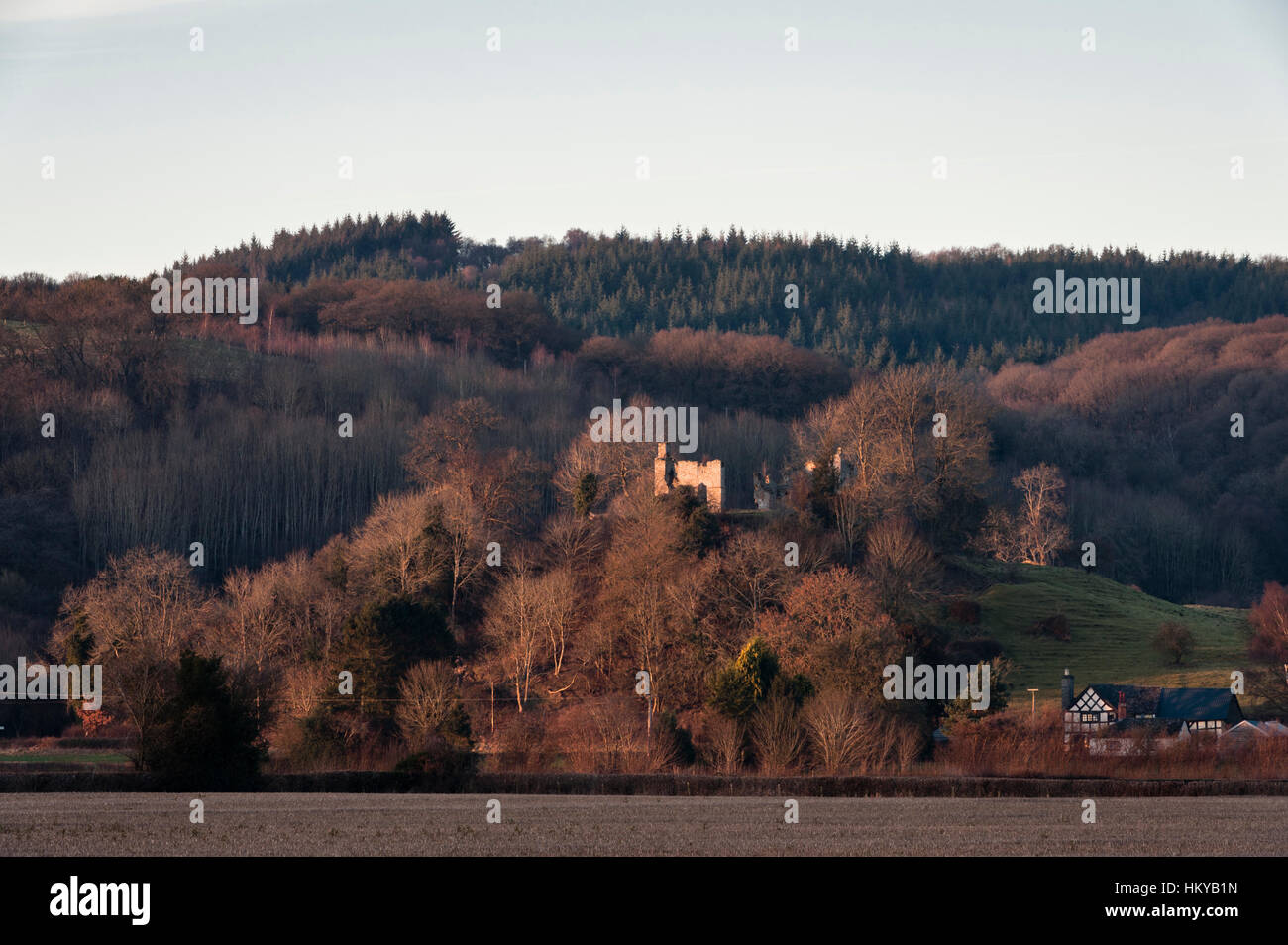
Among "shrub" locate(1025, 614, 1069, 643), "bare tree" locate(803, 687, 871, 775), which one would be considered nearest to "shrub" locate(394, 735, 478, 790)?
"bare tree" locate(803, 687, 871, 775)

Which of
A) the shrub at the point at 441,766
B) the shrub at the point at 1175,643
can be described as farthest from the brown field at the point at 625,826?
the shrub at the point at 1175,643

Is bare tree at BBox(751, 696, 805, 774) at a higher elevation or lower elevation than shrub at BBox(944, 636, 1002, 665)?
lower

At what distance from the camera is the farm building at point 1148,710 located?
198 ft

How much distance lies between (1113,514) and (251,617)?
77779 mm

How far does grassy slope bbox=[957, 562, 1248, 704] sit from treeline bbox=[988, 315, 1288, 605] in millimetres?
23161

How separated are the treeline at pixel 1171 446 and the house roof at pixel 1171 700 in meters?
40.1

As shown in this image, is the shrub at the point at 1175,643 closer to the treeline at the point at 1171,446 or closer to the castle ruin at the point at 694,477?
the castle ruin at the point at 694,477

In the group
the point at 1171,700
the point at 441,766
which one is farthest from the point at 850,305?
the point at 441,766

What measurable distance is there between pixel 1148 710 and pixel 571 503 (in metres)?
37.3

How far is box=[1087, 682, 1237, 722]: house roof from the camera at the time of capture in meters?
63.9

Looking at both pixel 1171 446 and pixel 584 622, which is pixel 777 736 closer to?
pixel 584 622

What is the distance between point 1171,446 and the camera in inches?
5610

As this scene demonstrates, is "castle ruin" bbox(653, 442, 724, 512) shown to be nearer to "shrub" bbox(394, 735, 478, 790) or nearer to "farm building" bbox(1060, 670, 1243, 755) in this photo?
"farm building" bbox(1060, 670, 1243, 755)
